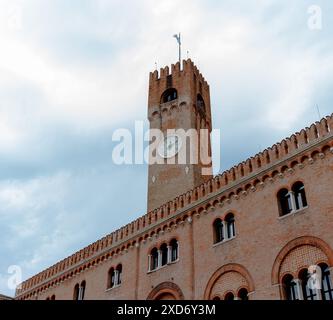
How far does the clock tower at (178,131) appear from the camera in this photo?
25.7 metres

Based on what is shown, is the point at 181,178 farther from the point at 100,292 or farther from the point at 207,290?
the point at 207,290

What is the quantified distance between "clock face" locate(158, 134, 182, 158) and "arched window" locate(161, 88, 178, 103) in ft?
11.3

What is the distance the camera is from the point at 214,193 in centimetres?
1875

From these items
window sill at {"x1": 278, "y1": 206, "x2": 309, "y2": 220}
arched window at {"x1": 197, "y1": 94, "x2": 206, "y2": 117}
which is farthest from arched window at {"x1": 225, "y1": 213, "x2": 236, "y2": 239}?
arched window at {"x1": 197, "y1": 94, "x2": 206, "y2": 117}

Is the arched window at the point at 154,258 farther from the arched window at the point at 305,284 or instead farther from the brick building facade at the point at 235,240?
the arched window at the point at 305,284

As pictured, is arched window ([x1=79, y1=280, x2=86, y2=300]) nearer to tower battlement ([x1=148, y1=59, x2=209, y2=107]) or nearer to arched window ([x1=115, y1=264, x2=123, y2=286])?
arched window ([x1=115, y1=264, x2=123, y2=286])

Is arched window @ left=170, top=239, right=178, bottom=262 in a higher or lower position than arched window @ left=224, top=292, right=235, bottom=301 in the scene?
higher

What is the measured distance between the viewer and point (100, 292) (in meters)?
22.4

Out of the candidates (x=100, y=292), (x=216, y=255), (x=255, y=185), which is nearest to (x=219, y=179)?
(x=255, y=185)

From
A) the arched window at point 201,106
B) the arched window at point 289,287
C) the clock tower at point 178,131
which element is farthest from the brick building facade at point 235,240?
the arched window at point 201,106

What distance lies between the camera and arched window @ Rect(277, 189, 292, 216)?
16041mm

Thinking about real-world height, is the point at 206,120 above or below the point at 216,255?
above

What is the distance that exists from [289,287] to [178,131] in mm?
14190
